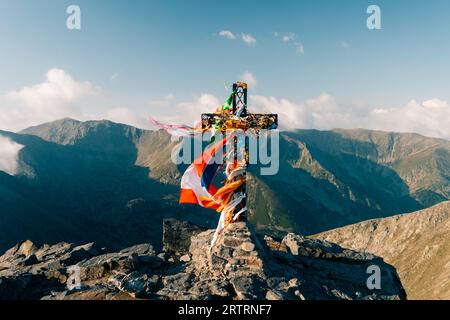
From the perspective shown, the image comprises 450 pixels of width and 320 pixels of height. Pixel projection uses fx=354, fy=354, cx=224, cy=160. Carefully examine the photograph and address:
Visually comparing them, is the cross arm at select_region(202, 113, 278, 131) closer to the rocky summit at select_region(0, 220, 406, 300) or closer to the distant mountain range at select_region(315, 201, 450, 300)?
the rocky summit at select_region(0, 220, 406, 300)

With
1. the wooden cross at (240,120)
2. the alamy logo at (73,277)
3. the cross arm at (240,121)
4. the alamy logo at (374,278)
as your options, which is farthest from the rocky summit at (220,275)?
the cross arm at (240,121)

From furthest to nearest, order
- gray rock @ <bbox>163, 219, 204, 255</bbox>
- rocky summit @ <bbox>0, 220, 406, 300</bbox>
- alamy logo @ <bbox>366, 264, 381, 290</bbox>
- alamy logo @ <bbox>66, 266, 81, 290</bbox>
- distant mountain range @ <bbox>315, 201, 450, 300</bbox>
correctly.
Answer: distant mountain range @ <bbox>315, 201, 450, 300</bbox>, gray rock @ <bbox>163, 219, 204, 255</bbox>, alamy logo @ <bbox>366, 264, 381, 290</bbox>, alamy logo @ <bbox>66, 266, 81, 290</bbox>, rocky summit @ <bbox>0, 220, 406, 300</bbox>

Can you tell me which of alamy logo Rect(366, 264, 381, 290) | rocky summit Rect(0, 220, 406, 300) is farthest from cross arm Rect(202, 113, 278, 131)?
alamy logo Rect(366, 264, 381, 290)

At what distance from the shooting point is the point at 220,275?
94.6 ft

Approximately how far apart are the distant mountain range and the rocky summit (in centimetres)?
7325

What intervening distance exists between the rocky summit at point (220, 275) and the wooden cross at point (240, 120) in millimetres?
4242

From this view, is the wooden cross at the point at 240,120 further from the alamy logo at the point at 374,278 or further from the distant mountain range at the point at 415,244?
the distant mountain range at the point at 415,244

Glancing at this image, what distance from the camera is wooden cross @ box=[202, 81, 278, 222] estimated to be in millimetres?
31938

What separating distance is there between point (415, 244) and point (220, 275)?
15265cm
